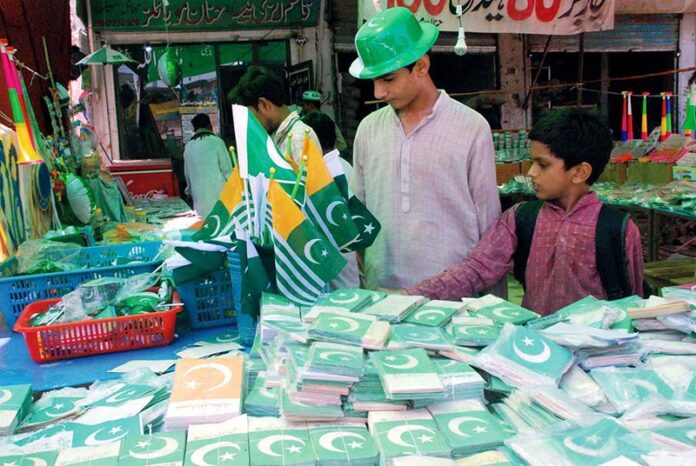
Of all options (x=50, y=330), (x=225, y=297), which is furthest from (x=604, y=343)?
(x=50, y=330)

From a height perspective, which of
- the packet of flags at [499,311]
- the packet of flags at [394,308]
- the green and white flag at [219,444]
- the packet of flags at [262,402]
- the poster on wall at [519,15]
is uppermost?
the poster on wall at [519,15]

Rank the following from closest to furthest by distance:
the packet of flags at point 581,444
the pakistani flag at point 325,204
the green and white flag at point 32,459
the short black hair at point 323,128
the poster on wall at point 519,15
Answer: the packet of flags at point 581,444, the green and white flag at point 32,459, the pakistani flag at point 325,204, the short black hair at point 323,128, the poster on wall at point 519,15

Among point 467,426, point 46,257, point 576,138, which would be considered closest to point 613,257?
point 576,138

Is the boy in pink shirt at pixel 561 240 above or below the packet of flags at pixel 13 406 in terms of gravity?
above

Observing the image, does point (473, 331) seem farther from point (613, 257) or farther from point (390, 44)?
point (390, 44)

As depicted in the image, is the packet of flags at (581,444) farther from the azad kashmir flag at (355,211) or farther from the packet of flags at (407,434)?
the azad kashmir flag at (355,211)

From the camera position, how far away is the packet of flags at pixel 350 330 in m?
1.43

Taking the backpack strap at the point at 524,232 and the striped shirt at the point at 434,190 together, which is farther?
the striped shirt at the point at 434,190

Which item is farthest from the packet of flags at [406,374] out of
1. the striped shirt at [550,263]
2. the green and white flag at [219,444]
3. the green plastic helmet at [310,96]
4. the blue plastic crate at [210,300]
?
the green plastic helmet at [310,96]

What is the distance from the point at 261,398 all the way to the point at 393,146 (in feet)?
4.63

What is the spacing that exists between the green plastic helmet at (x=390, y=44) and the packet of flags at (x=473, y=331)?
1.04 m

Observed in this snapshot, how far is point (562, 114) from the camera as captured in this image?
232 cm

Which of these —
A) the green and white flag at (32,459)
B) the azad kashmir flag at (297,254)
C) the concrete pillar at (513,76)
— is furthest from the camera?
the concrete pillar at (513,76)

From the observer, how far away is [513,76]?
9.00 metres
